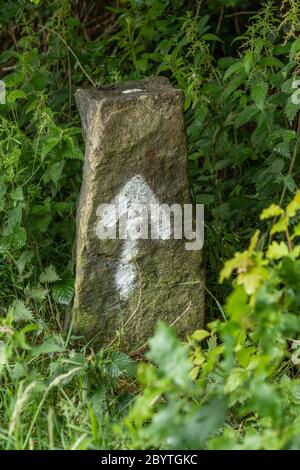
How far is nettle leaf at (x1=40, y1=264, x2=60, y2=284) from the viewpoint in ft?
10.9

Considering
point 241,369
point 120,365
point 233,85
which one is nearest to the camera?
point 241,369

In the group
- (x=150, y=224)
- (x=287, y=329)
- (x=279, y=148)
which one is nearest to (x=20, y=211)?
(x=150, y=224)

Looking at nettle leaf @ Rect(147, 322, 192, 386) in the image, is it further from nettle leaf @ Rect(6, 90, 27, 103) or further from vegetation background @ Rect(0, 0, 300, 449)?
nettle leaf @ Rect(6, 90, 27, 103)

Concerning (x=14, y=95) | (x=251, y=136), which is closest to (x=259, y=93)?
(x=251, y=136)

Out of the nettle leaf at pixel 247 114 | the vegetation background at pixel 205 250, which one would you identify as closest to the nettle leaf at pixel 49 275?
the vegetation background at pixel 205 250

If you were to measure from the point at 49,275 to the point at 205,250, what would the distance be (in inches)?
24.1

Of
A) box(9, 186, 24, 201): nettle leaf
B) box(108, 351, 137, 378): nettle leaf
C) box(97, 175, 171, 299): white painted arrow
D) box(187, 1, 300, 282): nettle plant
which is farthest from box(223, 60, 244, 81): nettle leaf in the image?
box(108, 351, 137, 378): nettle leaf

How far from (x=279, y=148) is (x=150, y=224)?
0.62m

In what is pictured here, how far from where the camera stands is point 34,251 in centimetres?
344

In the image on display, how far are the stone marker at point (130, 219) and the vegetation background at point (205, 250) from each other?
12cm

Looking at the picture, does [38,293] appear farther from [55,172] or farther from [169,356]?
[169,356]

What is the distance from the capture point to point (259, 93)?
3318 millimetres
